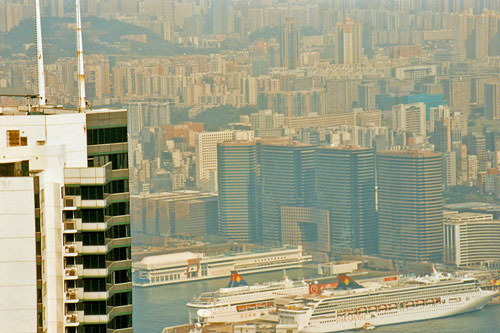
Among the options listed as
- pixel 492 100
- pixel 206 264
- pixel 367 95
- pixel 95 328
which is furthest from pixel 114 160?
pixel 367 95

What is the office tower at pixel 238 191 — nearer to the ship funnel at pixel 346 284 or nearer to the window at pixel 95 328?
the ship funnel at pixel 346 284

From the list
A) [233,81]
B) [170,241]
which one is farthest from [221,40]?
[170,241]

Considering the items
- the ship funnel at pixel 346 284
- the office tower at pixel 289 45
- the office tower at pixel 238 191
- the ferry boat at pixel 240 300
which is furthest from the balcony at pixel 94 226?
the office tower at pixel 289 45

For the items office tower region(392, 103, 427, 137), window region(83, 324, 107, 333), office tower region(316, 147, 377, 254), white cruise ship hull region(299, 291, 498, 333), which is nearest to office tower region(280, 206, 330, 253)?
office tower region(316, 147, 377, 254)

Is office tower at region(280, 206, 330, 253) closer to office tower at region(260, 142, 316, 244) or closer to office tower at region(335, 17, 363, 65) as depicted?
office tower at region(260, 142, 316, 244)

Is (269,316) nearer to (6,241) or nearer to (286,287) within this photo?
(286,287)
